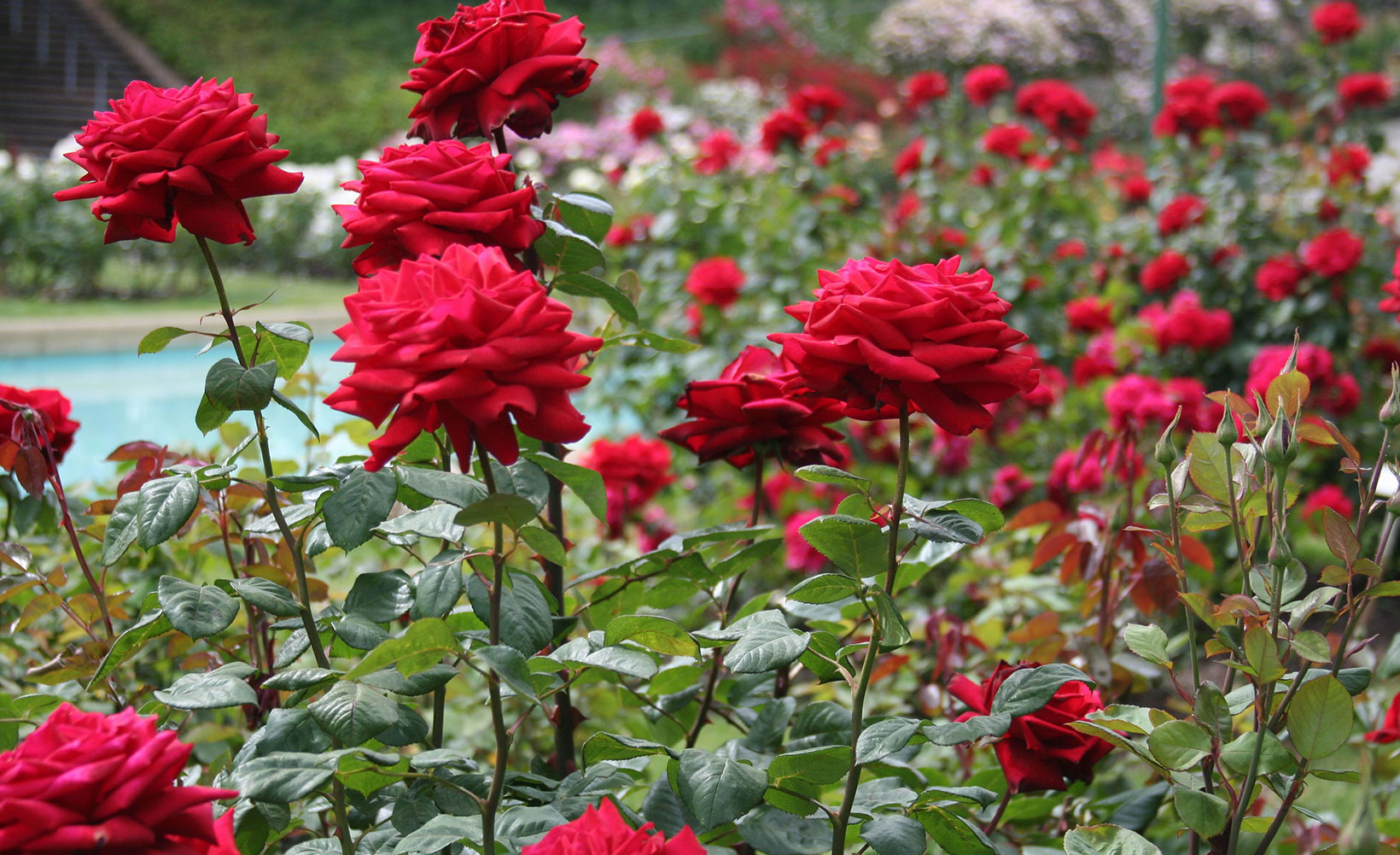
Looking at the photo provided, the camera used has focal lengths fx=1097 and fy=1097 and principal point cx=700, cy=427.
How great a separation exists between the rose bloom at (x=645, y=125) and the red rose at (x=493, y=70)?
2.79 meters

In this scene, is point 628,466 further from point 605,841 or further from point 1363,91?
point 1363,91

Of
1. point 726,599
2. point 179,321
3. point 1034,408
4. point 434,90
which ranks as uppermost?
point 434,90

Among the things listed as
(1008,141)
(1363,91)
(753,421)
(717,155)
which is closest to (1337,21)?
(1363,91)

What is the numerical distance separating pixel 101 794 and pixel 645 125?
337cm

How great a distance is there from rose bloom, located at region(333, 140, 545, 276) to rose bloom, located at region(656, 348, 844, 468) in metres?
0.22

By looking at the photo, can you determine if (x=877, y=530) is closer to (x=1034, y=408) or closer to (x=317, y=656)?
(x=317, y=656)

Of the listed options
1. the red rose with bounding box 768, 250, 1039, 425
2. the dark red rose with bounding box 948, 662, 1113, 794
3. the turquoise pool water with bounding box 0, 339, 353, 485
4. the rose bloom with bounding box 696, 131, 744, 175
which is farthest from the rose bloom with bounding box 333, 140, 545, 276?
the turquoise pool water with bounding box 0, 339, 353, 485

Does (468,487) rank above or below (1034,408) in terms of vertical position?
above

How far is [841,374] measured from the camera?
66 cm

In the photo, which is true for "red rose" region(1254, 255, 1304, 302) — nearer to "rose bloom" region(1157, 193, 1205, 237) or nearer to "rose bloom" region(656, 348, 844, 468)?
"rose bloom" region(1157, 193, 1205, 237)

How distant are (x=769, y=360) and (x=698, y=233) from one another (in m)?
2.65

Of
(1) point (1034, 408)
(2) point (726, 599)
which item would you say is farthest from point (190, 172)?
(1) point (1034, 408)

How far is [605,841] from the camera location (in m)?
0.50

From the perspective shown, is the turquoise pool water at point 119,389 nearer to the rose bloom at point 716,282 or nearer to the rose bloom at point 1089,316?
the rose bloom at point 716,282
